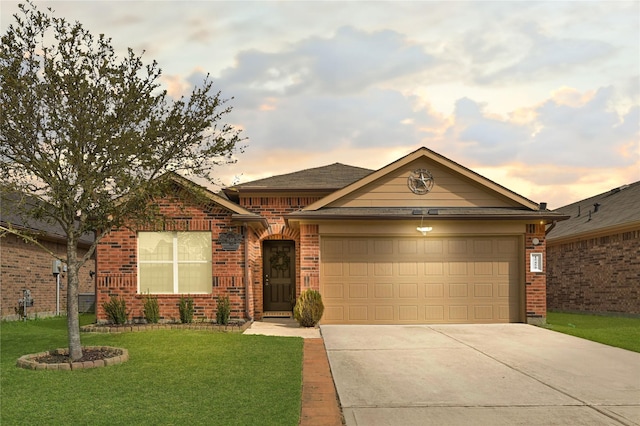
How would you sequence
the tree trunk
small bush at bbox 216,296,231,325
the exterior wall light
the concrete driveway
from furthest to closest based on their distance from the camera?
the exterior wall light
small bush at bbox 216,296,231,325
the tree trunk
the concrete driveway

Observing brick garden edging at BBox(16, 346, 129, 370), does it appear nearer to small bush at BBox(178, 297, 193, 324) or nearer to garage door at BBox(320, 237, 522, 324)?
small bush at BBox(178, 297, 193, 324)

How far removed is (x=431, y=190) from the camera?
16.9 meters

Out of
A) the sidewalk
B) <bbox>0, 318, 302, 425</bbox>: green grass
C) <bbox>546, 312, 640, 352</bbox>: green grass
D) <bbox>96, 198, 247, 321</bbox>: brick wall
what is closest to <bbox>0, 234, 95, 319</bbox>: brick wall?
<bbox>96, 198, 247, 321</bbox>: brick wall

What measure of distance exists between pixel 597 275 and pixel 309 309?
38.8ft

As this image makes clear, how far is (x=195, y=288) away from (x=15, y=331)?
475 centimetres

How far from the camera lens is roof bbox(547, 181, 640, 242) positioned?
19.8 m

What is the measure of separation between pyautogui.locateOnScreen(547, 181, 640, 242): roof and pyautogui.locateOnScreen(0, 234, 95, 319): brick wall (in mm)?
19677

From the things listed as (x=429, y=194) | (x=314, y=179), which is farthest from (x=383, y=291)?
(x=314, y=179)

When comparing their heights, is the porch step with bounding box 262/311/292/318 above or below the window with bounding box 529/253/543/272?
below

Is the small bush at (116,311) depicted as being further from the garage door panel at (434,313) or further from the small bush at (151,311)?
the garage door panel at (434,313)

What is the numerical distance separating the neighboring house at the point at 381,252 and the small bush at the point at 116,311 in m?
0.40

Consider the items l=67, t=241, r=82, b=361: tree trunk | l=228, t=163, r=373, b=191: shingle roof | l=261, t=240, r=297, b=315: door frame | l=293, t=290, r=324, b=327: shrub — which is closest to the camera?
l=67, t=241, r=82, b=361: tree trunk

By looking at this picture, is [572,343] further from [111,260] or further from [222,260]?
[111,260]

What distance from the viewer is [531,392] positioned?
7988mm
